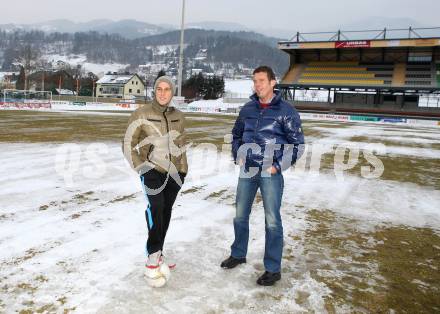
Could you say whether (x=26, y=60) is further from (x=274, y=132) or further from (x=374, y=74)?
(x=274, y=132)

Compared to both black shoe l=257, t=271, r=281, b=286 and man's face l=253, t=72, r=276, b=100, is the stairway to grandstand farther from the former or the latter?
black shoe l=257, t=271, r=281, b=286

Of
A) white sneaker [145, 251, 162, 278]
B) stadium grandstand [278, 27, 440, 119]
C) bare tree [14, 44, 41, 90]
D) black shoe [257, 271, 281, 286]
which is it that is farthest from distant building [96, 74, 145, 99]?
black shoe [257, 271, 281, 286]

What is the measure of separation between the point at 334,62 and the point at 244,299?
177 ft

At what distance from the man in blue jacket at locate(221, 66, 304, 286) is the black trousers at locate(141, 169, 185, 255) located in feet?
2.28

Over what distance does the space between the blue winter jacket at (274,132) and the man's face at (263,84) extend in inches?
3.8

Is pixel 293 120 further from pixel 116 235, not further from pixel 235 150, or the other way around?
pixel 116 235

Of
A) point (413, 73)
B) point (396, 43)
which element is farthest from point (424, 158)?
point (413, 73)

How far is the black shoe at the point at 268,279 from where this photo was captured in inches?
132

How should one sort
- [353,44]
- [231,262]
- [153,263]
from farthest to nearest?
1. [353,44]
2. [231,262]
3. [153,263]

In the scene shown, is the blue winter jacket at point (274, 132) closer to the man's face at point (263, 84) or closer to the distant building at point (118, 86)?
the man's face at point (263, 84)

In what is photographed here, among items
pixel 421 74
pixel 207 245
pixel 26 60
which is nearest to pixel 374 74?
A: pixel 421 74

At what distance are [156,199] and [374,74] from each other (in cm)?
5086

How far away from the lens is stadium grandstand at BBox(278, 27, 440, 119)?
4444 cm

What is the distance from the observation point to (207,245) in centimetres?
424
